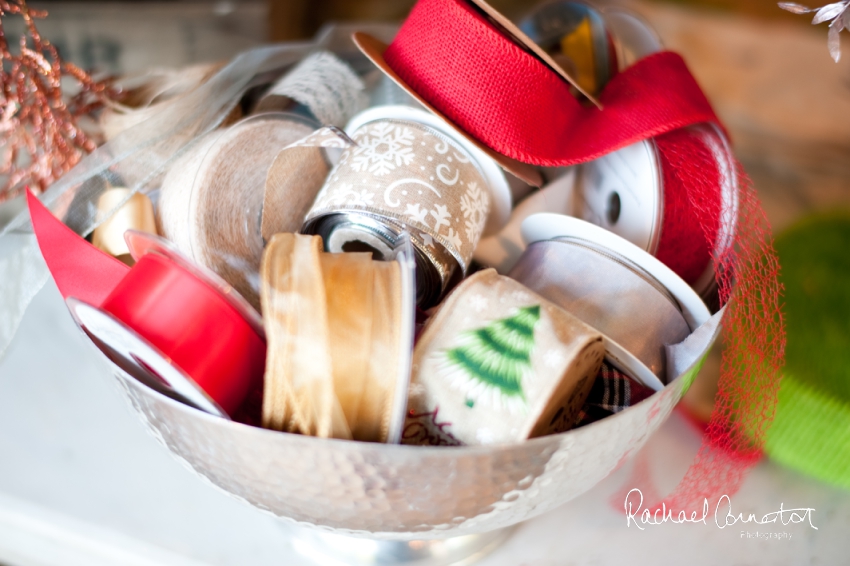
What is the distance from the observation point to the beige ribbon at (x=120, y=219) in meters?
0.49

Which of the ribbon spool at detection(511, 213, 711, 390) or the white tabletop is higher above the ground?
the ribbon spool at detection(511, 213, 711, 390)

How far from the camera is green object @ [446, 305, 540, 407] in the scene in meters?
0.37

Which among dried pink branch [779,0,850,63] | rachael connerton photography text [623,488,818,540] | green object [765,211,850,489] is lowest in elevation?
rachael connerton photography text [623,488,818,540]

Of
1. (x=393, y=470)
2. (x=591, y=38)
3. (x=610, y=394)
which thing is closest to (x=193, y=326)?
(x=393, y=470)

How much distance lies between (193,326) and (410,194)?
18 centimetres

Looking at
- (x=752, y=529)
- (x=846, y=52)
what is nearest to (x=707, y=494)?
(x=752, y=529)

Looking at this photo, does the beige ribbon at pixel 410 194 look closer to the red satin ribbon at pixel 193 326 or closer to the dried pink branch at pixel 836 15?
the red satin ribbon at pixel 193 326

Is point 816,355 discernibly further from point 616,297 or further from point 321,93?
point 321,93

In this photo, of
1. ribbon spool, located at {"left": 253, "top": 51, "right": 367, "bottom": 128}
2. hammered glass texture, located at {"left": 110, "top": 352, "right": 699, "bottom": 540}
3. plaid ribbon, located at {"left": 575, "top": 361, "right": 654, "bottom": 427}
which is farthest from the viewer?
ribbon spool, located at {"left": 253, "top": 51, "right": 367, "bottom": 128}

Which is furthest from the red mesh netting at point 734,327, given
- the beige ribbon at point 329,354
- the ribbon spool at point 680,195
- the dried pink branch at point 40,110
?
the dried pink branch at point 40,110

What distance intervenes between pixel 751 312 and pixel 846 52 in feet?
2.29

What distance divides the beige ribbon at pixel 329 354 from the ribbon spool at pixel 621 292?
159 mm

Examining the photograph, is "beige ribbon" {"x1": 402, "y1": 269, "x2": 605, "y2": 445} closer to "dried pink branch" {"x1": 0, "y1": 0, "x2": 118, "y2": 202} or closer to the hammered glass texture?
the hammered glass texture

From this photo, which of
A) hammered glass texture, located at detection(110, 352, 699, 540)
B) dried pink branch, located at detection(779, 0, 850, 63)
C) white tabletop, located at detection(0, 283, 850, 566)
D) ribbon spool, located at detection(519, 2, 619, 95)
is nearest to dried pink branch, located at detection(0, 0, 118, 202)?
white tabletop, located at detection(0, 283, 850, 566)
